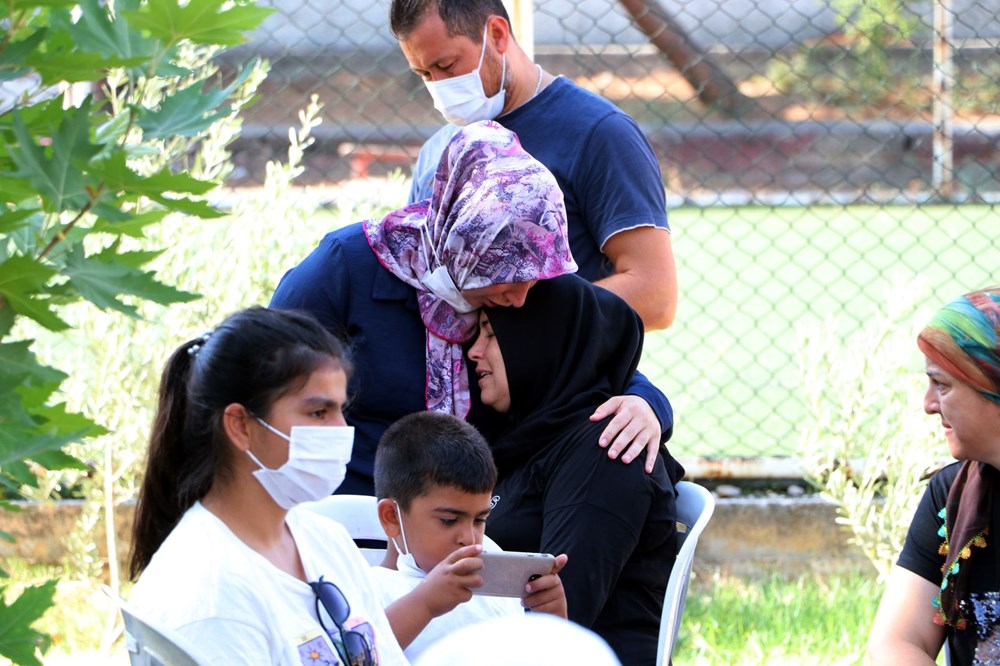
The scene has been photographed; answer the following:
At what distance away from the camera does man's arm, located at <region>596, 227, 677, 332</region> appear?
9.71 ft

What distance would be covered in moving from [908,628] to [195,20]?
1.99 m

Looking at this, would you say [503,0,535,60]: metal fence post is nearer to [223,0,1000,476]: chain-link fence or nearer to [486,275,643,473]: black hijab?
[486,275,643,473]: black hijab

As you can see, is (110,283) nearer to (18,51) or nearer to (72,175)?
(72,175)

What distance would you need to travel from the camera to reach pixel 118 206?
1.18 metres

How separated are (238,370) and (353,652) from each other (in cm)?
45

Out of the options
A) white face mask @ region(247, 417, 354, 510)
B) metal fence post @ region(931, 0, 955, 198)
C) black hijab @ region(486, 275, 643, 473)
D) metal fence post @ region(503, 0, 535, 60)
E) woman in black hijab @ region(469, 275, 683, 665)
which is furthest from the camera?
metal fence post @ region(931, 0, 955, 198)

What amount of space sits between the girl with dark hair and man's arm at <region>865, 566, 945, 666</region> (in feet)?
3.53

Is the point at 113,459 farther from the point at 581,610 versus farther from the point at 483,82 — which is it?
the point at 581,610

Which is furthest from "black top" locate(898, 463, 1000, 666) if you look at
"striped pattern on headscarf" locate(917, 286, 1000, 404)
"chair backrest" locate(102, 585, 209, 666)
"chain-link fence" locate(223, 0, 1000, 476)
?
"chain-link fence" locate(223, 0, 1000, 476)

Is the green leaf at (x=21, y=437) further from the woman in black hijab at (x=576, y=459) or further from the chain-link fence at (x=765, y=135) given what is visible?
the chain-link fence at (x=765, y=135)

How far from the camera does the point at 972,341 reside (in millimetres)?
2469

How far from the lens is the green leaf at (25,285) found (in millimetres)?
1142

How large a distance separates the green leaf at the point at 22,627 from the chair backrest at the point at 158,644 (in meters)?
0.40

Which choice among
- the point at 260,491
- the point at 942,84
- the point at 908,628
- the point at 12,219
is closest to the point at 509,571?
the point at 260,491
